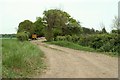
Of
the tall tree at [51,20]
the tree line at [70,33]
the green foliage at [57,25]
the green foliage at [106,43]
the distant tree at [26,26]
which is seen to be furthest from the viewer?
the distant tree at [26,26]

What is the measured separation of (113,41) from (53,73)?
15.0 m

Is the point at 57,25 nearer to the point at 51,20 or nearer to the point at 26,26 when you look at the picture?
the point at 51,20

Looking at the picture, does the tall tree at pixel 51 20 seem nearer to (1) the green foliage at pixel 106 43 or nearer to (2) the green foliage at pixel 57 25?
(2) the green foliage at pixel 57 25

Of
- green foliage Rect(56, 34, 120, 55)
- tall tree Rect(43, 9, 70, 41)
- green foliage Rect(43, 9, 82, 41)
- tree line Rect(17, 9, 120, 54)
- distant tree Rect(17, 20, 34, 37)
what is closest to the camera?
green foliage Rect(56, 34, 120, 55)

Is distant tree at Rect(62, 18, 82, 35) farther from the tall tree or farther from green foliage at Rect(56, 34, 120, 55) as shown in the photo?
green foliage at Rect(56, 34, 120, 55)

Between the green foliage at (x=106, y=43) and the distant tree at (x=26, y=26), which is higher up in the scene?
the distant tree at (x=26, y=26)

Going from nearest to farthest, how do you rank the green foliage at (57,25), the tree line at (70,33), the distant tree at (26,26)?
the tree line at (70,33) → the green foliage at (57,25) → the distant tree at (26,26)

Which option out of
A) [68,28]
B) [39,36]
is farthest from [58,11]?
[39,36]

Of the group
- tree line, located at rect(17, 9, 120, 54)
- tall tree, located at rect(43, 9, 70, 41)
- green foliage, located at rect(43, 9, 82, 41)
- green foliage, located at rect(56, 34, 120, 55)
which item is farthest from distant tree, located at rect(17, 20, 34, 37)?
green foliage, located at rect(56, 34, 120, 55)

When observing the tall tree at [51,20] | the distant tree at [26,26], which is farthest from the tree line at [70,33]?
the distant tree at [26,26]

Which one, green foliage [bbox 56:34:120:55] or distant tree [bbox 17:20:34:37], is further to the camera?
distant tree [bbox 17:20:34:37]

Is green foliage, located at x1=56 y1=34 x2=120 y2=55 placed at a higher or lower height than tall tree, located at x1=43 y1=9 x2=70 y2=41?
Result: lower

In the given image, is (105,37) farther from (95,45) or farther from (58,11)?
(58,11)

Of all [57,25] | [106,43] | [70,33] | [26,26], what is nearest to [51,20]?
[57,25]
